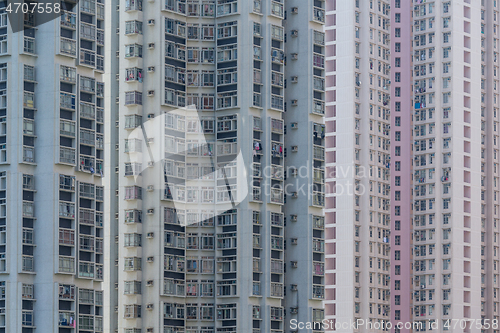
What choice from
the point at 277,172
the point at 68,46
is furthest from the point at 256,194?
the point at 68,46

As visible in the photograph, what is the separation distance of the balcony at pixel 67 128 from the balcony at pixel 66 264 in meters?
8.02

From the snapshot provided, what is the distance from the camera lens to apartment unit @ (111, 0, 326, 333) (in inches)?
3260

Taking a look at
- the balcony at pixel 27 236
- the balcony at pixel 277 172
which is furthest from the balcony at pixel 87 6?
→ the balcony at pixel 277 172

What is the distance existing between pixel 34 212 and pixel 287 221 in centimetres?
2605

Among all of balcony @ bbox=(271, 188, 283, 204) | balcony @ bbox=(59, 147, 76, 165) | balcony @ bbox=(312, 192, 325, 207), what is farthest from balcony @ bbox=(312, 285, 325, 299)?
balcony @ bbox=(59, 147, 76, 165)

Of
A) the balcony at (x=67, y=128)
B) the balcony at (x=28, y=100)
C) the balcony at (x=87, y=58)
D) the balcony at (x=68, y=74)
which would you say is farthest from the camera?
the balcony at (x=87, y=58)

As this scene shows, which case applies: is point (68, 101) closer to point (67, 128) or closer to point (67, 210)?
point (67, 128)

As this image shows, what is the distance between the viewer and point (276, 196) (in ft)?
291

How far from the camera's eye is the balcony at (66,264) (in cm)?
7069

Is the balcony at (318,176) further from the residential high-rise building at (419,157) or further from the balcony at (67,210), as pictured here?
the residential high-rise building at (419,157)

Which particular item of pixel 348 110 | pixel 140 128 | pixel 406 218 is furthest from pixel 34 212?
pixel 406 218

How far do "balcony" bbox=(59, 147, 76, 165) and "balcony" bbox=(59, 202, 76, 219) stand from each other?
2724 millimetres

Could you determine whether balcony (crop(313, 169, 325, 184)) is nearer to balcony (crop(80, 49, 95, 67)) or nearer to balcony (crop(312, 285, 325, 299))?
balcony (crop(312, 285, 325, 299))

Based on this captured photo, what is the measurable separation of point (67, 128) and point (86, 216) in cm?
600
